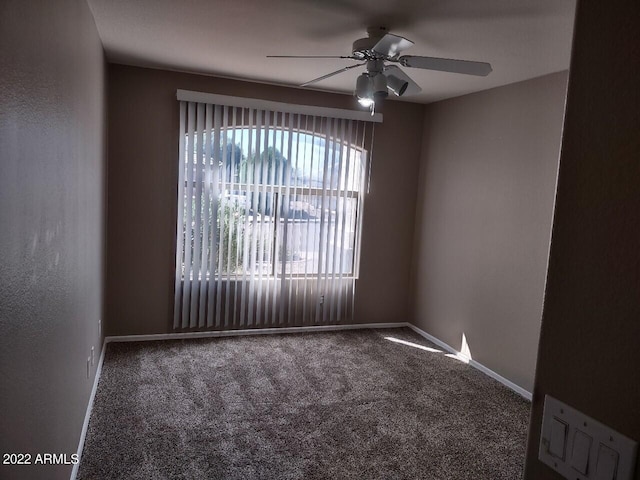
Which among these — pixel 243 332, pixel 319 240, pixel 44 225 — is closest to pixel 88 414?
pixel 44 225

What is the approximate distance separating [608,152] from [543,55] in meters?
2.83

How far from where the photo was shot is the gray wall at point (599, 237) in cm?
73

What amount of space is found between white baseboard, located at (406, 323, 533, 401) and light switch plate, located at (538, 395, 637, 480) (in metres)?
3.14

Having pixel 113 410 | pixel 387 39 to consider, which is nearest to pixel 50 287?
pixel 113 410

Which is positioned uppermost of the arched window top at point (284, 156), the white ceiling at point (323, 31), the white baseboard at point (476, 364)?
the white ceiling at point (323, 31)

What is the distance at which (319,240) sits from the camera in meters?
4.89

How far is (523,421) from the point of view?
3285 millimetres

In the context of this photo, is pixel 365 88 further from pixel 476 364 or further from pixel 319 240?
pixel 476 364

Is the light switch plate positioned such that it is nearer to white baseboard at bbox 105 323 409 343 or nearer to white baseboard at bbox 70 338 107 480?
white baseboard at bbox 70 338 107 480

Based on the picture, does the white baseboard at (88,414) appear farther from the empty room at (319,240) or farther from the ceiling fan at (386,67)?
the ceiling fan at (386,67)

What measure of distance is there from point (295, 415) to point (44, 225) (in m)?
2.12

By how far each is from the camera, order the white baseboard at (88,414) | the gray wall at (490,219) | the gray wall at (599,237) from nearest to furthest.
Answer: the gray wall at (599,237)
the white baseboard at (88,414)
the gray wall at (490,219)

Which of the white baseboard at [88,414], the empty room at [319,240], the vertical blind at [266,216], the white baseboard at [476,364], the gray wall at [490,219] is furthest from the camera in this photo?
the vertical blind at [266,216]

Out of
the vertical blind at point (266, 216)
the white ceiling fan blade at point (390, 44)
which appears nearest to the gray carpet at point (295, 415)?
the vertical blind at point (266, 216)
